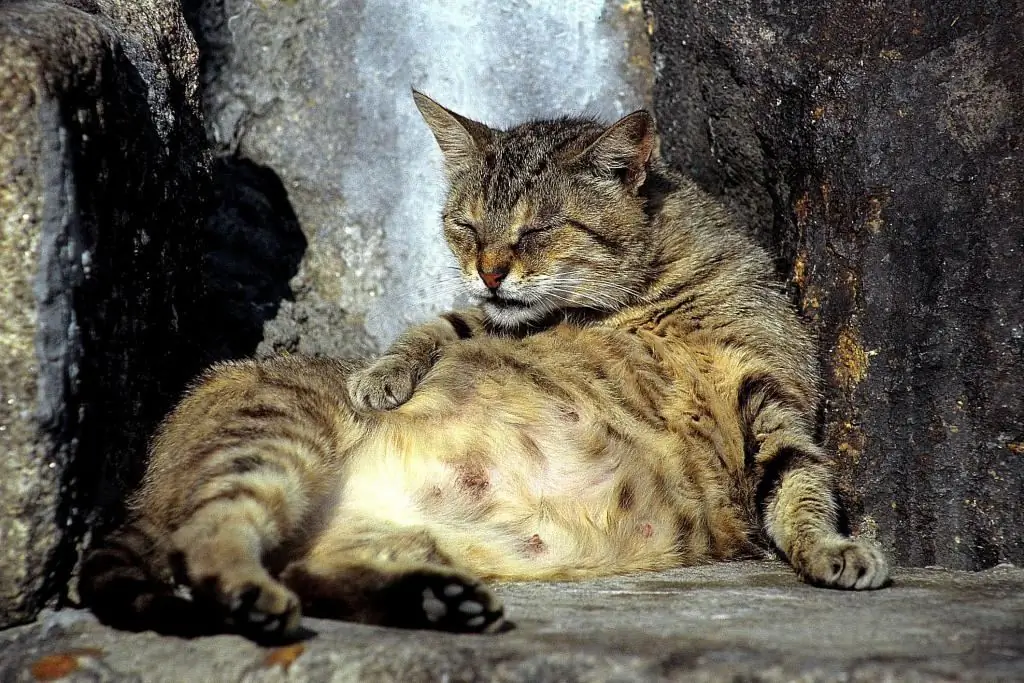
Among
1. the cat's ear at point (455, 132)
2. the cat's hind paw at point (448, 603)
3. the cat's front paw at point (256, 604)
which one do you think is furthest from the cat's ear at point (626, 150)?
the cat's front paw at point (256, 604)

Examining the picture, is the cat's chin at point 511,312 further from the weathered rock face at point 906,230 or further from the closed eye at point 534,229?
the weathered rock face at point 906,230

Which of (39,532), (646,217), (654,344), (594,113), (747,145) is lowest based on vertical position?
(39,532)

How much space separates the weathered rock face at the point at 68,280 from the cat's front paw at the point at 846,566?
203 cm

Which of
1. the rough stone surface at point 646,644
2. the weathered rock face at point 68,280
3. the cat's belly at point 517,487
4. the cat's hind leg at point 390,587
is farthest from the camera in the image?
the cat's belly at point 517,487

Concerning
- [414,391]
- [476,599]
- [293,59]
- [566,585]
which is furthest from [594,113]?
[476,599]

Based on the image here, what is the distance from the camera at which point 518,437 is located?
351 centimetres

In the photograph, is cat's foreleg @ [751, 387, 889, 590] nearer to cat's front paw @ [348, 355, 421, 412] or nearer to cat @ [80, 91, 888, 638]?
cat @ [80, 91, 888, 638]

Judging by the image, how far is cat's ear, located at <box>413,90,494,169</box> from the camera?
437 cm

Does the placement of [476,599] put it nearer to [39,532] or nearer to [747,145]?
[39,532]

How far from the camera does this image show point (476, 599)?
2.61m

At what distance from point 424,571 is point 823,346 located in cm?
188

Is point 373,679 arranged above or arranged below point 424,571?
below

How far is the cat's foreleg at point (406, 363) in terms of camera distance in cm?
364

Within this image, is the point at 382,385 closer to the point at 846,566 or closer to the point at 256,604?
the point at 256,604
